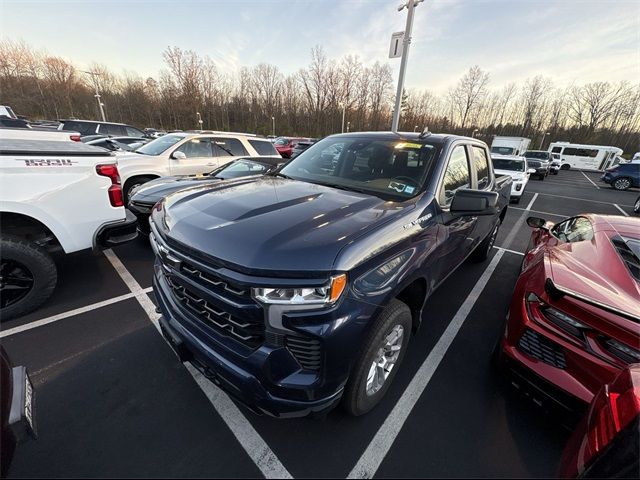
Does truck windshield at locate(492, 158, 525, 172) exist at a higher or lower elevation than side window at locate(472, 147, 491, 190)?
lower

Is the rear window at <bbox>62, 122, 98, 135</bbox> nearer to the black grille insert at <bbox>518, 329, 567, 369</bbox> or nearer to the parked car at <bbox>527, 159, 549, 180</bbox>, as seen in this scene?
the black grille insert at <bbox>518, 329, 567, 369</bbox>

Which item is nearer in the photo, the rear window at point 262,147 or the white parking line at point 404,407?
the white parking line at point 404,407

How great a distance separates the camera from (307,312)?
143 centimetres

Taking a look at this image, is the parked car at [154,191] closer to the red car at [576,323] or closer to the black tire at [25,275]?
the black tire at [25,275]

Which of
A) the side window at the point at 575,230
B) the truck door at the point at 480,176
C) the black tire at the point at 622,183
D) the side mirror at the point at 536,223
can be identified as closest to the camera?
the side window at the point at 575,230

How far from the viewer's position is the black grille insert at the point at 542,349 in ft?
6.09

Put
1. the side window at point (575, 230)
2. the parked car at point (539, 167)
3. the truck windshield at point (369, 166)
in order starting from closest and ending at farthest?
the truck windshield at point (369, 166), the side window at point (575, 230), the parked car at point (539, 167)

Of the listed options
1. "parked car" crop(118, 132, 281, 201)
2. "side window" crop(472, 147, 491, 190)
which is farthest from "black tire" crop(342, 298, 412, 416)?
"parked car" crop(118, 132, 281, 201)

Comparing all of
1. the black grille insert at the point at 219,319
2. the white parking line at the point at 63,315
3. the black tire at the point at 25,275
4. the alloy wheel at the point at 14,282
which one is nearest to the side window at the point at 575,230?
the black grille insert at the point at 219,319

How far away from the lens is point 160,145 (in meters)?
6.77

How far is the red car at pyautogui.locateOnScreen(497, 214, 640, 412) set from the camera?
1.69 meters

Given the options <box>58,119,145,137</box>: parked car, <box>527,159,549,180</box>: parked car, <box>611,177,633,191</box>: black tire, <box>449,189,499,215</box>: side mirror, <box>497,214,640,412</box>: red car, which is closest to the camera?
<box>497,214,640,412</box>: red car

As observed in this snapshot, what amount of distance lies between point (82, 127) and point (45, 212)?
18161mm

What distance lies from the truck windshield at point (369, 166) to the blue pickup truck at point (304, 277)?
26 mm
